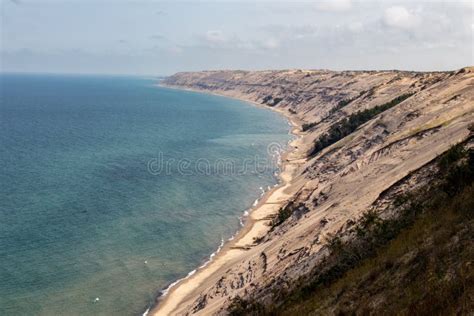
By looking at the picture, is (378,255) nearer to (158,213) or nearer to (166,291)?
(166,291)

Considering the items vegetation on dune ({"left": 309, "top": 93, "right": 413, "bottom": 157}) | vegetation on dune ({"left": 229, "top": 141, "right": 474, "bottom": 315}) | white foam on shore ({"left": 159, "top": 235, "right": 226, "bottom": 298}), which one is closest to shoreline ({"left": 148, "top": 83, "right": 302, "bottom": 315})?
white foam on shore ({"left": 159, "top": 235, "right": 226, "bottom": 298})

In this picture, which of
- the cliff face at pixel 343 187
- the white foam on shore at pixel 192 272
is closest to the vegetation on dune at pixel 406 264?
the cliff face at pixel 343 187

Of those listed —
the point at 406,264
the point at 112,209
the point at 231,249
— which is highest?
the point at 406,264

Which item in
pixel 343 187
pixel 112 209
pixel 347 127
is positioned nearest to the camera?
pixel 343 187

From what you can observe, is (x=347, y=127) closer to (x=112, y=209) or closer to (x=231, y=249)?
(x=231, y=249)

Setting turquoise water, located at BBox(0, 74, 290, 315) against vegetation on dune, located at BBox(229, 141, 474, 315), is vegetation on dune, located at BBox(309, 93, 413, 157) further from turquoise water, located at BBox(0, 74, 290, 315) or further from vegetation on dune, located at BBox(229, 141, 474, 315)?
vegetation on dune, located at BBox(229, 141, 474, 315)

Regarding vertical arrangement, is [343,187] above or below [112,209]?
above

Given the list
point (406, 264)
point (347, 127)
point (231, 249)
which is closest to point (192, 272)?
point (231, 249)
